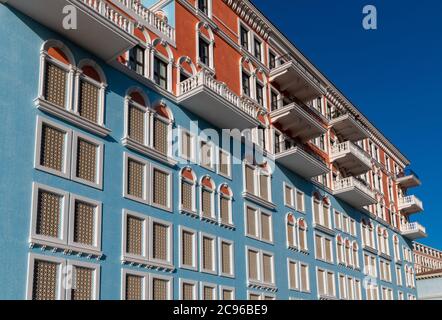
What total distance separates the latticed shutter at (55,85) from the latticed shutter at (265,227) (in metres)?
14.1

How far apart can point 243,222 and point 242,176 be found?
8.15 feet

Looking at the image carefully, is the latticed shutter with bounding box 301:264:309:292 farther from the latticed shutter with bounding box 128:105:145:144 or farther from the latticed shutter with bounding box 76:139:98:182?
the latticed shutter with bounding box 76:139:98:182

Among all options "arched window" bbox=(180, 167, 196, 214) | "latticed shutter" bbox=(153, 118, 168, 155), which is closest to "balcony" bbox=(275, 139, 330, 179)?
"arched window" bbox=(180, 167, 196, 214)

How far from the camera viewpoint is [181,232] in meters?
24.5

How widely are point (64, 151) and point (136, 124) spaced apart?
421 centimetres

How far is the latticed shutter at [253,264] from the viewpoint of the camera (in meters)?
28.9

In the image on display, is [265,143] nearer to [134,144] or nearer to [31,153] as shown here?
[134,144]

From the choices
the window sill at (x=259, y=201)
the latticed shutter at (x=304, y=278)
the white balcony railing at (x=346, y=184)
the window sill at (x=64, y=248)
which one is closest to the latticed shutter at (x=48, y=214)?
the window sill at (x=64, y=248)

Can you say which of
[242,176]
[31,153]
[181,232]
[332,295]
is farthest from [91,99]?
[332,295]

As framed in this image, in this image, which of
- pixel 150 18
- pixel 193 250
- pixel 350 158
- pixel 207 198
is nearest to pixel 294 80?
pixel 350 158

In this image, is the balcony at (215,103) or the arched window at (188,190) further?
the balcony at (215,103)

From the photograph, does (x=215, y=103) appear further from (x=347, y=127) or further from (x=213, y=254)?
(x=347, y=127)

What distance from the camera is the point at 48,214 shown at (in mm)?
19016

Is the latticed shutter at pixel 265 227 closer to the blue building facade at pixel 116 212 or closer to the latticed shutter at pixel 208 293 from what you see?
the blue building facade at pixel 116 212
